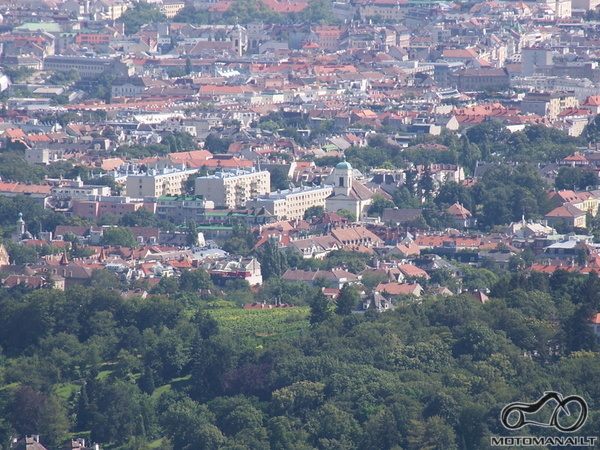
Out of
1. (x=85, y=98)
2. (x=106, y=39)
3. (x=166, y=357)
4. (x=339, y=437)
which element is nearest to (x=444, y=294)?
(x=166, y=357)

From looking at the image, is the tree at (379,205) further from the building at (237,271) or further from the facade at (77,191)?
the building at (237,271)

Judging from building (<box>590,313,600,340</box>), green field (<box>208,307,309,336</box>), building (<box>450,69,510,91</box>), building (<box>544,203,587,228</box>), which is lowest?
building (<box>450,69,510,91</box>)

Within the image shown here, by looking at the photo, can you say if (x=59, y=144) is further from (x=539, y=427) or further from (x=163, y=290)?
(x=539, y=427)

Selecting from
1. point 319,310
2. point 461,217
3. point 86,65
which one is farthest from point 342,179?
point 86,65

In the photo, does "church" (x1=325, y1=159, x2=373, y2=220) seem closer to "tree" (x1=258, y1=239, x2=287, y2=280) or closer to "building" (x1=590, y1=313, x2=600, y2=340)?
"tree" (x1=258, y1=239, x2=287, y2=280)

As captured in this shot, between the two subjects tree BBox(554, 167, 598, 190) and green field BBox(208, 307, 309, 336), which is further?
tree BBox(554, 167, 598, 190)

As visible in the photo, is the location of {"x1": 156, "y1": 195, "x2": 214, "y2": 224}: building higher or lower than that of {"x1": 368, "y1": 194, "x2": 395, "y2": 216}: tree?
higher

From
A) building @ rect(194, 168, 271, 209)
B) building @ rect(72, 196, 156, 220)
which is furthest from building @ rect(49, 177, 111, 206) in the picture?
building @ rect(194, 168, 271, 209)
